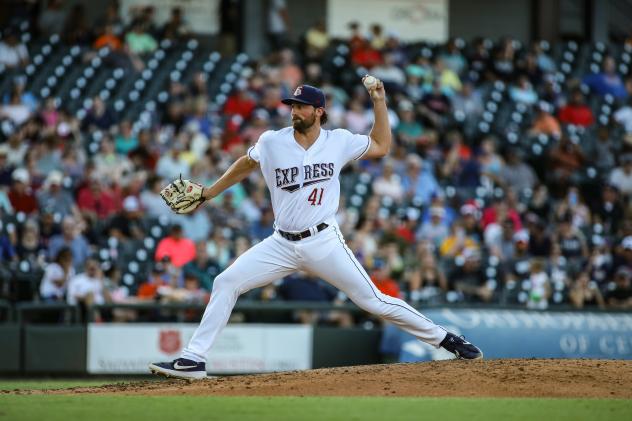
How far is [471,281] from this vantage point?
14867 millimetres

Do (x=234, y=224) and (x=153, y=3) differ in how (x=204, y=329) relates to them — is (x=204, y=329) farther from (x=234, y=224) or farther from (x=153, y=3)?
(x=153, y=3)

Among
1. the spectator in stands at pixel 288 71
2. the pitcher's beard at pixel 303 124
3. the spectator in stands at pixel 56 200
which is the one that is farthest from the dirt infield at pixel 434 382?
the spectator in stands at pixel 288 71

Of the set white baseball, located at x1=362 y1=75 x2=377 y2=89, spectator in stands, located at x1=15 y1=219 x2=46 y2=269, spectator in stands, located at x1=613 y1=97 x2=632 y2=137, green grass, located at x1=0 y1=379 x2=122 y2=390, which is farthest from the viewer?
spectator in stands, located at x1=613 y1=97 x2=632 y2=137

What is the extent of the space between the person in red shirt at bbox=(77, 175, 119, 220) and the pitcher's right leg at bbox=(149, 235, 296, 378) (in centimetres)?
689

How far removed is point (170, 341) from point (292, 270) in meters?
5.86

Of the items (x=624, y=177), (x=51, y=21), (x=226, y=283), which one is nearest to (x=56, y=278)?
(x=226, y=283)

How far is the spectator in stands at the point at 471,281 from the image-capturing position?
14672 mm

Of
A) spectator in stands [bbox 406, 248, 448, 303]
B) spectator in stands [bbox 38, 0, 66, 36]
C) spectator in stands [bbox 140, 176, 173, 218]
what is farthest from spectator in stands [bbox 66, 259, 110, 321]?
spectator in stands [bbox 38, 0, 66, 36]

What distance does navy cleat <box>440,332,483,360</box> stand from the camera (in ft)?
27.8

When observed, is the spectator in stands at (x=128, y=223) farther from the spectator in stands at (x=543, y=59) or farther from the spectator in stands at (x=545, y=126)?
the spectator in stands at (x=543, y=59)

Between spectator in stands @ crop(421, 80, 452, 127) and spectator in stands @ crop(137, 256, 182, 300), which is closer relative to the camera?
spectator in stands @ crop(137, 256, 182, 300)

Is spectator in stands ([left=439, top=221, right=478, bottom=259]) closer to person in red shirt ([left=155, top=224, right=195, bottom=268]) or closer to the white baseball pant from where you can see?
person in red shirt ([left=155, top=224, right=195, bottom=268])

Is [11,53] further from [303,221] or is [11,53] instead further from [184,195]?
[303,221]

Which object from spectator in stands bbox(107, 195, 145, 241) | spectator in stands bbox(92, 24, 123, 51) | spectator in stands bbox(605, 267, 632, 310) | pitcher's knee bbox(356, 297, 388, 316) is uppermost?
spectator in stands bbox(92, 24, 123, 51)
